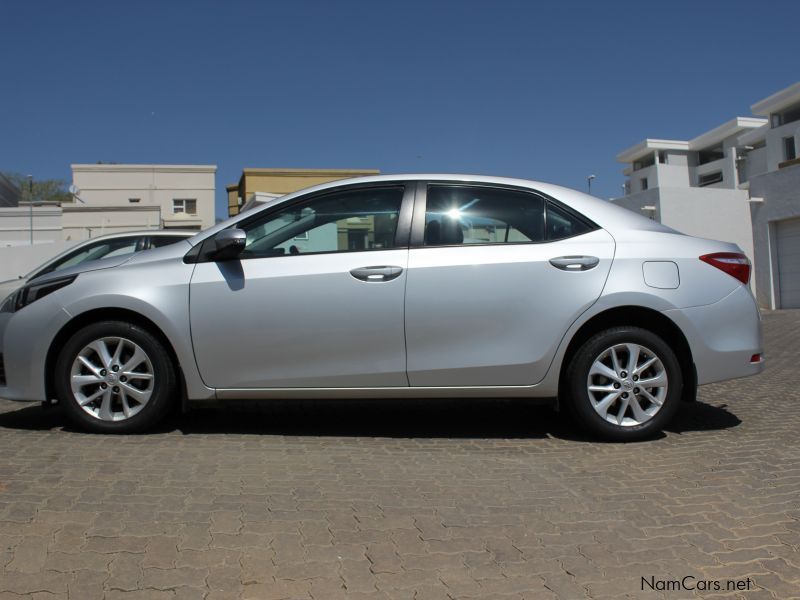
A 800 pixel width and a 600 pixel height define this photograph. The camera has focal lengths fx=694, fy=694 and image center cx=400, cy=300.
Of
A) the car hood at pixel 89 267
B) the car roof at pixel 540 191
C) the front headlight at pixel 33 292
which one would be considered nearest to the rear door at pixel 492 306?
the car roof at pixel 540 191

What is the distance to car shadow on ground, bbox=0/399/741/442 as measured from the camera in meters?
4.77

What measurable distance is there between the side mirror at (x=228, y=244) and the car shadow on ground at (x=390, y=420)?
122 cm

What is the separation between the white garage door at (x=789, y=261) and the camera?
18453mm

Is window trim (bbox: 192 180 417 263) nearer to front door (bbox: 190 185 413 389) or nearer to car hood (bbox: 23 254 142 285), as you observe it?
front door (bbox: 190 185 413 389)

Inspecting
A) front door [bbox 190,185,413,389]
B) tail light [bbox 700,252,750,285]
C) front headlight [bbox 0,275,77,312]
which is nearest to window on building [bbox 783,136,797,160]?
tail light [bbox 700,252,750,285]

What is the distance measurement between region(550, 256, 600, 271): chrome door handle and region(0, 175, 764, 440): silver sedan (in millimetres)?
13

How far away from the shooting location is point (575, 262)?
442 cm

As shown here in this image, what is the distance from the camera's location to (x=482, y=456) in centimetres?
421

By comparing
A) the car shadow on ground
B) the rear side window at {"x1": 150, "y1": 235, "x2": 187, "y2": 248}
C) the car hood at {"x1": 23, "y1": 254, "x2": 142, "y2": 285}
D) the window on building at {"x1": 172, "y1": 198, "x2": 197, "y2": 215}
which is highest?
the window on building at {"x1": 172, "y1": 198, "x2": 197, "y2": 215}

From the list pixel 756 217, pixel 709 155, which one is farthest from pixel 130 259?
pixel 709 155

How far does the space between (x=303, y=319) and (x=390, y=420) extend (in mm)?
1250

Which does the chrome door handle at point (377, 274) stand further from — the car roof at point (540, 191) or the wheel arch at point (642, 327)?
the wheel arch at point (642, 327)

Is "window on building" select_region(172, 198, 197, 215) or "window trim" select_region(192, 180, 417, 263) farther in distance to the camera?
"window on building" select_region(172, 198, 197, 215)

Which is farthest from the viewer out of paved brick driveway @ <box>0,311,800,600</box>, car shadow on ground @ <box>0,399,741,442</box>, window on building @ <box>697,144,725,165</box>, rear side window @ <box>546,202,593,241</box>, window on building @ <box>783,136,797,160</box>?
window on building @ <box>697,144,725,165</box>
